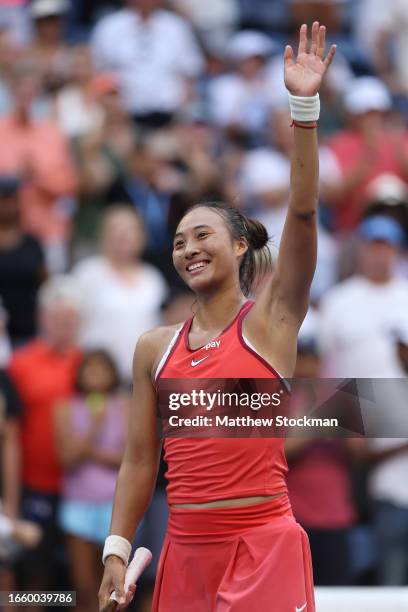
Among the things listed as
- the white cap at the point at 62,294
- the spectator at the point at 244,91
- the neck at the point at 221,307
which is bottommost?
the neck at the point at 221,307

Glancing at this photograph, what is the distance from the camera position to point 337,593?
5473 mm

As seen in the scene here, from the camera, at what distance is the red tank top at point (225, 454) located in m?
3.77

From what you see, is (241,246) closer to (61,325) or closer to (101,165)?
(61,325)

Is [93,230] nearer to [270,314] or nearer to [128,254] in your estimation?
[128,254]

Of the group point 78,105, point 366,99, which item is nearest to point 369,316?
point 366,99

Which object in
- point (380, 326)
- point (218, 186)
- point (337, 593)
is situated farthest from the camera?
point (218, 186)

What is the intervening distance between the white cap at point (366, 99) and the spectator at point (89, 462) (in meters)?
3.22

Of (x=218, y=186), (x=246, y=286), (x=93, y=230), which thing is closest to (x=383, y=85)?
(x=218, y=186)

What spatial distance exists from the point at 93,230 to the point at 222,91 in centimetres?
215

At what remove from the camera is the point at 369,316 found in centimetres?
698

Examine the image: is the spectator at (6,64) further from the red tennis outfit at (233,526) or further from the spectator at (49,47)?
the red tennis outfit at (233,526)

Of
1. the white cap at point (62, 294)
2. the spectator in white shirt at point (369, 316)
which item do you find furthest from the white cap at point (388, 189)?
the white cap at point (62, 294)

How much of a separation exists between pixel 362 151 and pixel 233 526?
518 centimetres

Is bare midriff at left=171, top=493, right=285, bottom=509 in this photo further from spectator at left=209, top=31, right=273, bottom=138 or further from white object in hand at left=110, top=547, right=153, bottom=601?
spectator at left=209, top=31, right=273, bottom=138
